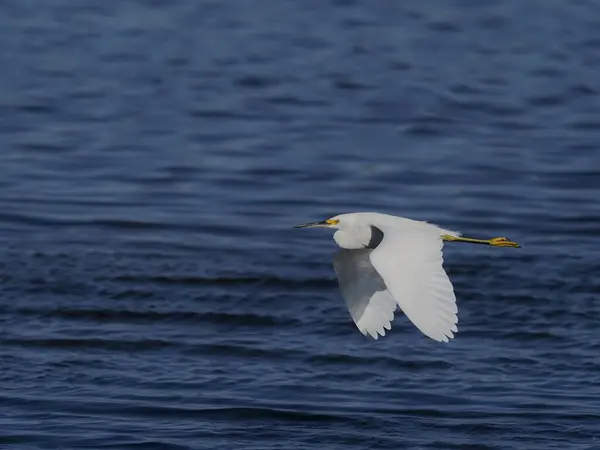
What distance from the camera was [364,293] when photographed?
22.9 feet

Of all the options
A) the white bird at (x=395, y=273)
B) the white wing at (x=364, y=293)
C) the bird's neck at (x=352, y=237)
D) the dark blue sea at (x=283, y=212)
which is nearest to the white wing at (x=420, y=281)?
the white bird at (x=395, y=273)

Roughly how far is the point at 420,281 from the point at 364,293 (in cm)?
106

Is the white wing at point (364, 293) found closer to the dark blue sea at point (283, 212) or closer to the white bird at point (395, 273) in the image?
the white bird at point (395, 273)

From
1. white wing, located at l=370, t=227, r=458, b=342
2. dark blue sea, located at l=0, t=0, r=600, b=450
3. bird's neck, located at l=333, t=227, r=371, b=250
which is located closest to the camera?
white wing, located at l=370, t=227, r=458, b=342

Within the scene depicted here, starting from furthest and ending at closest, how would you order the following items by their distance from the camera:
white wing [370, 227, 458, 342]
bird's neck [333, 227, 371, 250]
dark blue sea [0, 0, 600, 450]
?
dark blue sea [0, 0, 600, 450]
bird's neck [333, 227, 371, 250]
white wing [370, 227, 458, 342]

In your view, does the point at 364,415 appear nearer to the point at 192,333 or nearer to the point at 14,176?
the point at 192,333

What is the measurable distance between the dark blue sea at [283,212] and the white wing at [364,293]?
90 centimetres

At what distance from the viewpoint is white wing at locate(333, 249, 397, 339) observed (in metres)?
6.92

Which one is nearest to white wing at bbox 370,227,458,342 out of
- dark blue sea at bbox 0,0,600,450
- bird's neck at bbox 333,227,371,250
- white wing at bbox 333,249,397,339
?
bird's neck at bbox 333,227,371,250

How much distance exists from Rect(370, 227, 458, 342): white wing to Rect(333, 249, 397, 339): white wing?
0.63 m

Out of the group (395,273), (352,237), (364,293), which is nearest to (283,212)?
(364,293)

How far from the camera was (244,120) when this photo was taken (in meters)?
13.8

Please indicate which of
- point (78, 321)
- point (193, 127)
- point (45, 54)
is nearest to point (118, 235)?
point (78, 321)

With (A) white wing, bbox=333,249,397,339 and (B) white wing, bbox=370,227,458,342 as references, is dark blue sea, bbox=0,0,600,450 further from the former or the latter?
(B) white wing, bbox=370,227,458,342
